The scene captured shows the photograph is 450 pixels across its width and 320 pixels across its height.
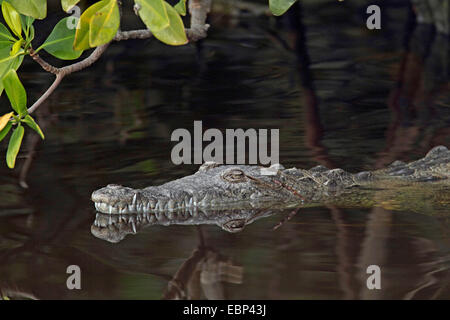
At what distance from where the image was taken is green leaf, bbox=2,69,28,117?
14.0 ft

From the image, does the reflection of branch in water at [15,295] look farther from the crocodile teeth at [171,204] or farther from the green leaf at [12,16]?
the crocodile teeth at [171,204]

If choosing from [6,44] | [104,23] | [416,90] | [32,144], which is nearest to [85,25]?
[104,23]

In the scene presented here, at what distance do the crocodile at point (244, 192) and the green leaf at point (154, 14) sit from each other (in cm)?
220

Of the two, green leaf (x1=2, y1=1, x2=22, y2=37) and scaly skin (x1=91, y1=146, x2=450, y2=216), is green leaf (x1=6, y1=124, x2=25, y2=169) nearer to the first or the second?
green leaf (x1=2, y1=1, x2=22, y2=37)

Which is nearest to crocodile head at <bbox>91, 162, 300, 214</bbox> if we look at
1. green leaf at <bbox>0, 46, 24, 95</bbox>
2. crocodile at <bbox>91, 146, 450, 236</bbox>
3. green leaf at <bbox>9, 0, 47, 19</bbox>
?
crocodile at <bbox>91, 146, 450, 236</bbox>

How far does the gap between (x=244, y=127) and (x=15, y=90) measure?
12.6 ft

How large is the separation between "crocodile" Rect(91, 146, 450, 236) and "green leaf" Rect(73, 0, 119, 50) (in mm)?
1889

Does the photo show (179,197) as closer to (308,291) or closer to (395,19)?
(308,291)

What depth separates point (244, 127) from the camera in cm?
803

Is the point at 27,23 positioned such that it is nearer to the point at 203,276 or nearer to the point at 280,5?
the point at 280,5

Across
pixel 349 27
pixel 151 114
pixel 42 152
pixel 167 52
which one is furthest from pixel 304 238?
pixel 349 27

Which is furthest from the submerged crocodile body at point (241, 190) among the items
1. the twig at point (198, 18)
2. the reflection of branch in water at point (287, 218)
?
the twig at point (198, 18)

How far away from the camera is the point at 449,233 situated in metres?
5.32

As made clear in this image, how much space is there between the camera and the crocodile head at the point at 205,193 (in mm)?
5691
